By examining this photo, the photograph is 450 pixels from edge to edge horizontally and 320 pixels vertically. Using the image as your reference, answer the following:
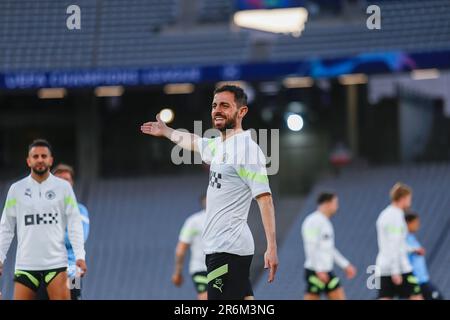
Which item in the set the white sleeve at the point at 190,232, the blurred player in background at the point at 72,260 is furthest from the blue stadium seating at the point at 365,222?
the blurred player in background at the point at 72,260

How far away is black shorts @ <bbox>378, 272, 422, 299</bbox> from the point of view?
14617 mm

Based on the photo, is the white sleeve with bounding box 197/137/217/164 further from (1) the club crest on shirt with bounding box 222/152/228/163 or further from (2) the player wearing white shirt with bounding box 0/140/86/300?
(2) the player wearing white shirt with bounding box 0/140/86/300

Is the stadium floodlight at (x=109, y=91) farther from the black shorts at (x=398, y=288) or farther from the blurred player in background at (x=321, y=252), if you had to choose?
the black shorts at (x=398, y=288)

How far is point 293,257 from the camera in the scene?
22.2 m

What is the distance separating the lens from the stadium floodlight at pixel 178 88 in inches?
994

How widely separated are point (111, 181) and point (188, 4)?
4.50m

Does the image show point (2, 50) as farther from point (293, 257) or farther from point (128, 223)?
point (293, 257)

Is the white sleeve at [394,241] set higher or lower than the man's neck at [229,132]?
higher

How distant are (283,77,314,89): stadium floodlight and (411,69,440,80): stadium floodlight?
87.0 inches

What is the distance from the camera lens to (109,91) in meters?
26.1

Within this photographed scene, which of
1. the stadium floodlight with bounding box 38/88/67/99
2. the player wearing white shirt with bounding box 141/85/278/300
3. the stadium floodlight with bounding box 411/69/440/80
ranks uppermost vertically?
the stadium floodlight with bounding box 38/88/67/99

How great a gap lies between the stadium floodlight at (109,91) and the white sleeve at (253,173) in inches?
675

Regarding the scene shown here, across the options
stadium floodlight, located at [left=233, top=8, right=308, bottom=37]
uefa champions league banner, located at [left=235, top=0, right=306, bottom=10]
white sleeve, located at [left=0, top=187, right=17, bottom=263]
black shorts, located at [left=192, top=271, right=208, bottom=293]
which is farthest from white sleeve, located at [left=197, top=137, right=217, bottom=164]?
stadium floodlight, located at [left=233, top=8, right=308, bottom=37]
